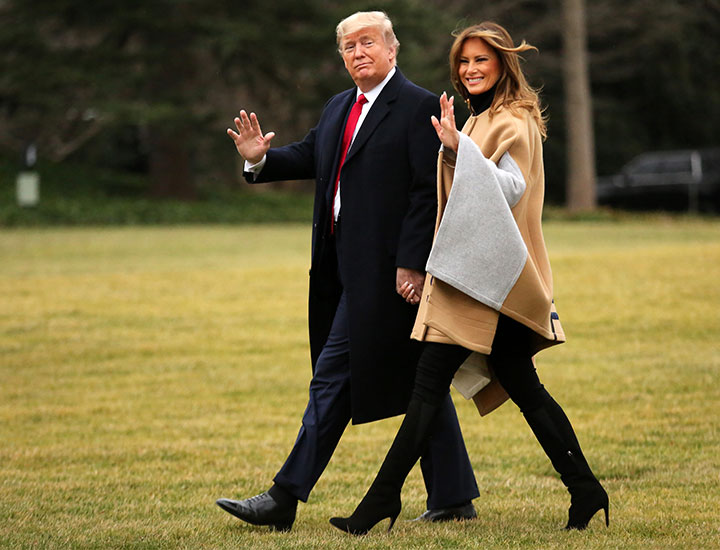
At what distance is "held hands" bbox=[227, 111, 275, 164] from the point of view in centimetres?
469

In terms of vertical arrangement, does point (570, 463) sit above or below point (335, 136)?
below

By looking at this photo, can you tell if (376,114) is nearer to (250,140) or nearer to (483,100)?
(483,100)

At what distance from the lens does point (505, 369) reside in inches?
172

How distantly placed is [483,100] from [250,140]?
3.24ft

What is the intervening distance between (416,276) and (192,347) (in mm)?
6134

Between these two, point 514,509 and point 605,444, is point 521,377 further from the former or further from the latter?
point 605,444

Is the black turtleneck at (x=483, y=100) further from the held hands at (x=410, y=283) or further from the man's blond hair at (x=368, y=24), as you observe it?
the held hands at (x=410, y=283)

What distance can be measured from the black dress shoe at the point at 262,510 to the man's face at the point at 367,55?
164 centimetres

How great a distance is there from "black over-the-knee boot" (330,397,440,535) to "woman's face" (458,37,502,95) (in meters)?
1.18

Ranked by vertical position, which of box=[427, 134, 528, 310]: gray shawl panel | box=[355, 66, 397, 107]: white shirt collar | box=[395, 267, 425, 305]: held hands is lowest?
box=[395, 267, 425, 305]: held hands

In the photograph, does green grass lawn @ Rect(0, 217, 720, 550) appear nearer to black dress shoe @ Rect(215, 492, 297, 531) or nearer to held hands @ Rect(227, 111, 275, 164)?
black dress shoe @ Rect(215, 492, 297, 531)

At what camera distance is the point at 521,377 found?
435 cm

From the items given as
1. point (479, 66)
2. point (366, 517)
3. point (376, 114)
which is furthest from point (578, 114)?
point (366, 517)

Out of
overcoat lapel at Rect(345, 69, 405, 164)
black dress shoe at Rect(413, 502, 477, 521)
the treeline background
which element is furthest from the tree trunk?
overcoat lapel at Rect(345, 69, 405, 164)
